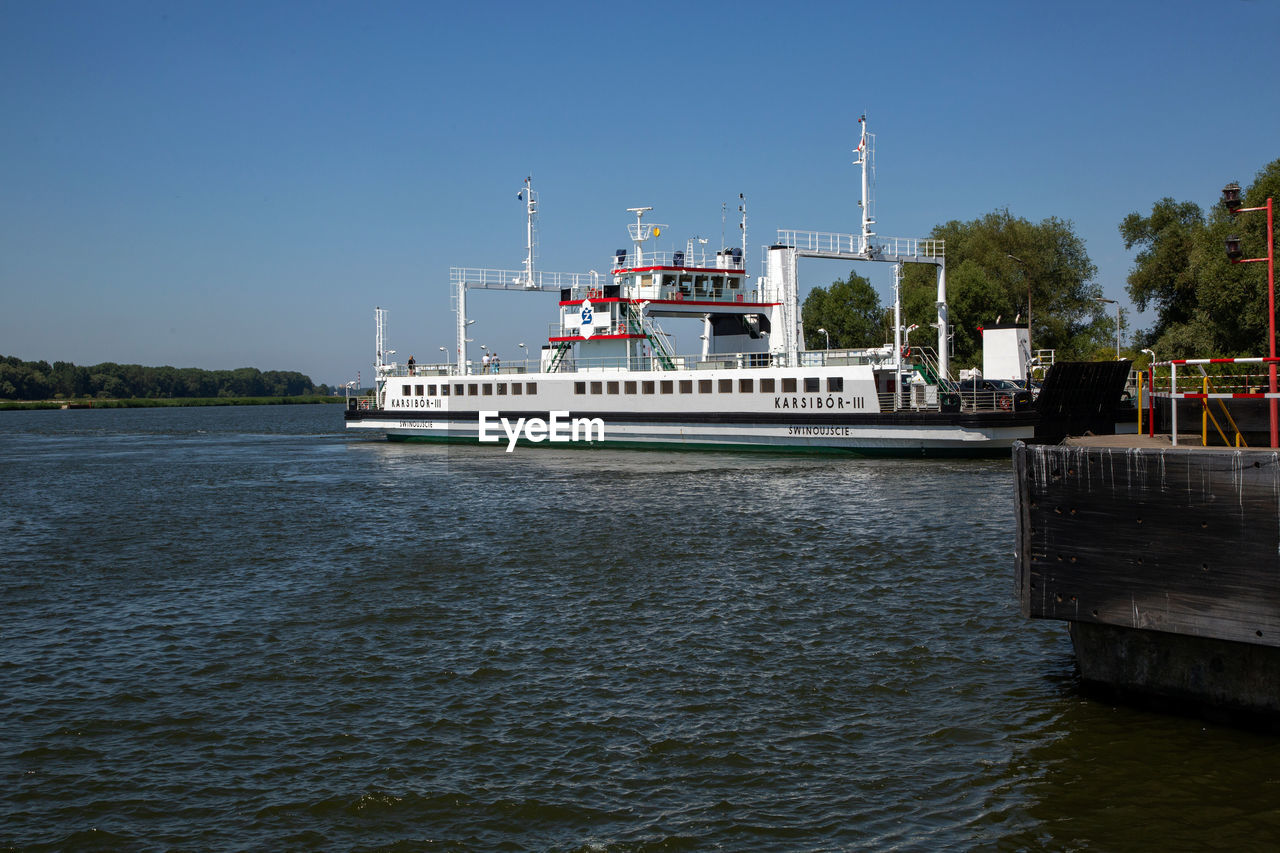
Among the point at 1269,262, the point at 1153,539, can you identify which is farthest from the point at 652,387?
the point at 1153,539

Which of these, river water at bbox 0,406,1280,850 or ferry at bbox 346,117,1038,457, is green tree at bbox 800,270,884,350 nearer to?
ferry at bbox 346,117,1038,457

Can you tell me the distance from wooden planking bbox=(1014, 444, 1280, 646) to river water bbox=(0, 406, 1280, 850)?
52.3 inches

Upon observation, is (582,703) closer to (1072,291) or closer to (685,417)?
(685,417)

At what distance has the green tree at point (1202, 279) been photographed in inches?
1575

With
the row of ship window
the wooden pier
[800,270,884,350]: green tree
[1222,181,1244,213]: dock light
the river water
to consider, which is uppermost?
[800,270,884,350]: green tree

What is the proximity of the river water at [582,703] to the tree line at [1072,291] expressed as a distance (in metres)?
26.3

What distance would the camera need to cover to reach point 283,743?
9.70 metres

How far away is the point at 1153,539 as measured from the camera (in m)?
8.13

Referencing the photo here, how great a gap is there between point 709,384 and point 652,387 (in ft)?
10.9

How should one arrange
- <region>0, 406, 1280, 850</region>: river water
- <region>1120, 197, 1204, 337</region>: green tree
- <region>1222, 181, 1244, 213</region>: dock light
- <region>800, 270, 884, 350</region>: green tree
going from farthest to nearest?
<region>800, 270, 884, 350</region>: green tree < <region>1120, 197, 1204, 337</region>: green tree < <region>1222, 181, 1244, 213</region>: dock light < <region>0, 406, 1280, 850</region>: river water

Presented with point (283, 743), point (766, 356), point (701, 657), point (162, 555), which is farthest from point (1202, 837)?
point (766, 356)

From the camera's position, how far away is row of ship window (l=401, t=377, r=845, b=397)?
38.7 metres

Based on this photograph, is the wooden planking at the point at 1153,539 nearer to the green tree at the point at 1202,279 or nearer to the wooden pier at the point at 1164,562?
the wooden pier at the point at 1164,562

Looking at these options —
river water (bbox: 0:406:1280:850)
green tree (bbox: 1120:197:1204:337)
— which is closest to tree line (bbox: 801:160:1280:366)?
green tree (bbox: 1120:197:1204:337)
